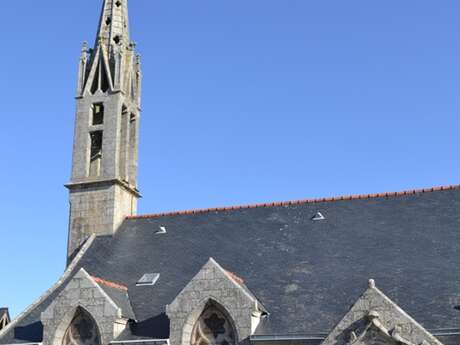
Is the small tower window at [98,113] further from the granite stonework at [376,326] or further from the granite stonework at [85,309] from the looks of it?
the granite stonework at [376,326]

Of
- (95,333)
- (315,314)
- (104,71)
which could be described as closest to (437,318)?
(315,314)

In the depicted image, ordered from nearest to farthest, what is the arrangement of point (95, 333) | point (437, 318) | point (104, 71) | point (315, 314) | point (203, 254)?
point (437, 318)
point (315, 314)
point (95, 333)
point (203, 254)
point (104, 71)

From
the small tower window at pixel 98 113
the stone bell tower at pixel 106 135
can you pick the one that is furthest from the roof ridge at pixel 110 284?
the small tower window at pixel 98 113

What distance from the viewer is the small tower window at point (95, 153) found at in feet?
108

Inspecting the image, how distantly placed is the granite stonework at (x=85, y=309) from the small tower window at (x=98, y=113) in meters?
9.55

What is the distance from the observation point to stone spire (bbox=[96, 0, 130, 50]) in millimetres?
34438

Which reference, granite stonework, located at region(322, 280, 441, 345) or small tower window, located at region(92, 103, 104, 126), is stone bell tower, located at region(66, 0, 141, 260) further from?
granite stonework, located at region(322, 280, 441, 345)

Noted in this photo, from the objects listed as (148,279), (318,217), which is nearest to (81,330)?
(148,279)

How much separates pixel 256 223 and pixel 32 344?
28.1ft

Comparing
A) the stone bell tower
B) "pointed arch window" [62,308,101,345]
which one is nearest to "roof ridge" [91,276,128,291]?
"pointed arch window" [62,308,101,345]

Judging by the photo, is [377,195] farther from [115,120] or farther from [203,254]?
[115,120]

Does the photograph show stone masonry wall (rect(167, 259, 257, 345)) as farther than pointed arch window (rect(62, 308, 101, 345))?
No

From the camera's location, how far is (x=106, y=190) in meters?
31.9

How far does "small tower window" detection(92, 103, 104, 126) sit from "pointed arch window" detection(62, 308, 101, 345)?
33.5 ft
